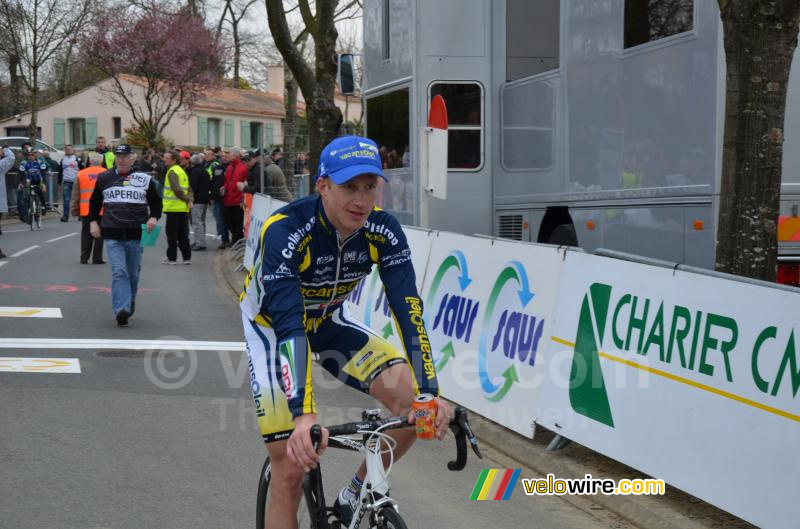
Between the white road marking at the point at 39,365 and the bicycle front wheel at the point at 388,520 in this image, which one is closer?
the bicycle front wheel at the point at 388,520

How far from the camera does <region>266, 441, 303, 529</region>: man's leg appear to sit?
418 cm

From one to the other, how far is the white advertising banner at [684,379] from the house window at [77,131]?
67178mm

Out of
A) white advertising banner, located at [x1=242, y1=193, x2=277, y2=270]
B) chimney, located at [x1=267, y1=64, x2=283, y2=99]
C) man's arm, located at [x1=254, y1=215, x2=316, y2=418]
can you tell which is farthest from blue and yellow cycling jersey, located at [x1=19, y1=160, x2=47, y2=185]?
chimney, located at [x1=267, y1=64, x2=283, y2=99]

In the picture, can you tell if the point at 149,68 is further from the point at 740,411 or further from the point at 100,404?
the point at 740,411

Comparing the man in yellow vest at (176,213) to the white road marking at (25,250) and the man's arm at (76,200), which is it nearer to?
the man's arm at (76,200)

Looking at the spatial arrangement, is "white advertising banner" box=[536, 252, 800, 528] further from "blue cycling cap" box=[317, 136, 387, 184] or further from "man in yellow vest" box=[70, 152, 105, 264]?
"man in yellow vest" box=[70, 152, 105, 264]

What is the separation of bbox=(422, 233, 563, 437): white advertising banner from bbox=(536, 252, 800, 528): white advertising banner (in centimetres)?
22

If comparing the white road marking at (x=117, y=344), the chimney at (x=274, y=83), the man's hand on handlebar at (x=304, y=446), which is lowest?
the white road marking at (x=117, y=344)

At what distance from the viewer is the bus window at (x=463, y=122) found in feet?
43.6

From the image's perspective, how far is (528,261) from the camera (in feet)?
25.5

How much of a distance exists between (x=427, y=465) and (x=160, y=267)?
13.4 meters

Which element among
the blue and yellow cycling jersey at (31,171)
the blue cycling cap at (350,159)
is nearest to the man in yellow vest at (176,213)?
the blue and yellow cycling jersey at (31,171)

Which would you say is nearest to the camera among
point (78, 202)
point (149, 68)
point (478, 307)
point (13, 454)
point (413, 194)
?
point (13, 454)

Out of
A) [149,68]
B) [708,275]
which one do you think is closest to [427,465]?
[708,275]
